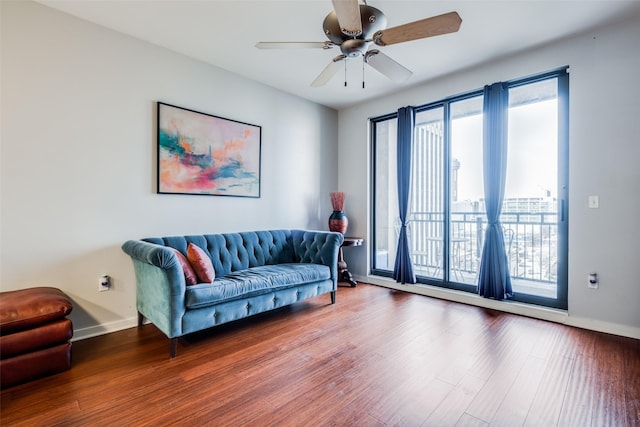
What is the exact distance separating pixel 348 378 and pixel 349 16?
225 cm

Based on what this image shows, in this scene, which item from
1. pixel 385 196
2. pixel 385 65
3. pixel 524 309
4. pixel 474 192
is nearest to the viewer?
pixel 385 65

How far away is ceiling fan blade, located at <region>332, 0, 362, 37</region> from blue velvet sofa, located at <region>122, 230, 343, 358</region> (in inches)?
76.5

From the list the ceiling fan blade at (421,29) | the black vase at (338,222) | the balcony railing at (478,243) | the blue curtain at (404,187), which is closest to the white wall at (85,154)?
the black vase at (338,222)

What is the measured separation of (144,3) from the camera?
2385 mm

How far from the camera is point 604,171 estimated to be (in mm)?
2686

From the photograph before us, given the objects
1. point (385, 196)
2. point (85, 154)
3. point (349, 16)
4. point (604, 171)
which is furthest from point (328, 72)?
point (604, 171)

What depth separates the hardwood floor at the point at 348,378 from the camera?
1.58 meters

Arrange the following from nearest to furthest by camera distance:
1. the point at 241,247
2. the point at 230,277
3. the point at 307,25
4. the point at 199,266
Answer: the point at 199,266 < the point at 307,25 < the point at 230,277 < the point at 241,247

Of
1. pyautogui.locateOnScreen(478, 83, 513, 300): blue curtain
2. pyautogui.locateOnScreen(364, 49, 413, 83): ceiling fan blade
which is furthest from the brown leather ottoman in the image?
pyautogui.locateOnScreen(478, 83, 513, 300): blue curtain

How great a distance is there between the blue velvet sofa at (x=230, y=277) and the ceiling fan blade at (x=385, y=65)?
177 cm

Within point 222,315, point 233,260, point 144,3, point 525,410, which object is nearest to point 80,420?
point 222,315

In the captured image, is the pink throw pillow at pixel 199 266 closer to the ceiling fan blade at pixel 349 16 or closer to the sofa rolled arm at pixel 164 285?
the sofa rolled arm at pixel 164 285

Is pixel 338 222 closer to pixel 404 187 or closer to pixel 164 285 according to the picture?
pixel 404 187

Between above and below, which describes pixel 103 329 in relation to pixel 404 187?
below
